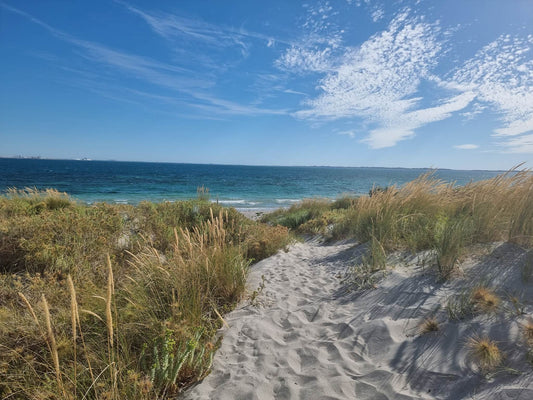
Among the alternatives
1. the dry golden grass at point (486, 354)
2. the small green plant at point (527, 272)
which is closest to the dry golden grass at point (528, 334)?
the dry golden grass at point (486, 354)

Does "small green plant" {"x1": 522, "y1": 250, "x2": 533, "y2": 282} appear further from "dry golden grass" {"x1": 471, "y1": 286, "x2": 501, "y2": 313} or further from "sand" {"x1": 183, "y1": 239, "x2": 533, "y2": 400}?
"dry golden grass" {"x1": 471, "y1": 286, "x2": 501, "y2": 313}

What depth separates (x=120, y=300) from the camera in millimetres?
3396

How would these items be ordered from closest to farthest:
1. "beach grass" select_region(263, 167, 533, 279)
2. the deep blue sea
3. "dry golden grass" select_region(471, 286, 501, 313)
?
"dry golden grass" select_region(471, 286, 501, 313) < "beach grass" select_region(263, 167, 533, 279) < the deep blue sea

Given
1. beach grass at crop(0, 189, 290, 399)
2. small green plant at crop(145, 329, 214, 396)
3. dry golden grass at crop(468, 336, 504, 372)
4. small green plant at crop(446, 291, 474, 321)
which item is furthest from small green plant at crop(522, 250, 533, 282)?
small green plant at crop(145, 329, 214, 396)

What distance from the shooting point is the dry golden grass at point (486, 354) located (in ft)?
7.04

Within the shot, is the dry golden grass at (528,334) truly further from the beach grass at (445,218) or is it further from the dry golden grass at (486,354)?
the beach grass at (445,218)

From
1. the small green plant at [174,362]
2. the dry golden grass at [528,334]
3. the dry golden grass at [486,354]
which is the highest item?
the dry golden grass at [528,334]

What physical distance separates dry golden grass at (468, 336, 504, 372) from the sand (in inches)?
2.0

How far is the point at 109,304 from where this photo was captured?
1.68 meters

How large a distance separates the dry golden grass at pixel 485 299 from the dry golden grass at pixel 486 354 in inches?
20.1

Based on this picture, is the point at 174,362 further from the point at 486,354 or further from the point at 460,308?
the point at 460,308

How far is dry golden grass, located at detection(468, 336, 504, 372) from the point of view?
7.04 ft

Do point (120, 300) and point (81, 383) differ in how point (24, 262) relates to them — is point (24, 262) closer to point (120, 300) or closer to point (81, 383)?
point (120, 300)

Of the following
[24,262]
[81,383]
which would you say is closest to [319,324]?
[81,383]
